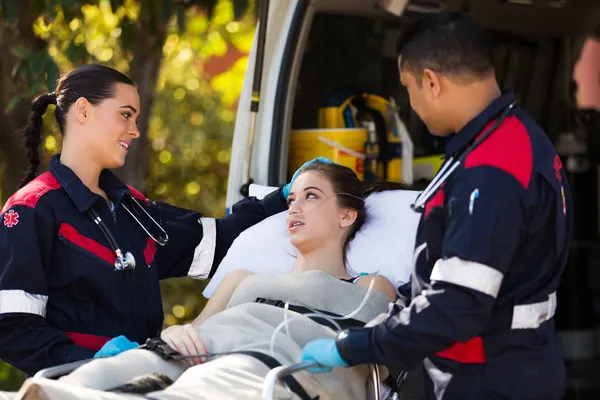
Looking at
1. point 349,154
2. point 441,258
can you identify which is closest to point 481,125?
point 441,258

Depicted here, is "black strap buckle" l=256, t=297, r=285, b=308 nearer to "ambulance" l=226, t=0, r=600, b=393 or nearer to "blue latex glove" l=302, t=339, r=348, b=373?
"blue latex glove" l=302, t=339, r=348, b=373

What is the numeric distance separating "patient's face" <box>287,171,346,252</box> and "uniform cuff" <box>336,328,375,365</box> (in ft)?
3.83

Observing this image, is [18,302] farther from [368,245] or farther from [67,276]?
[368,245]

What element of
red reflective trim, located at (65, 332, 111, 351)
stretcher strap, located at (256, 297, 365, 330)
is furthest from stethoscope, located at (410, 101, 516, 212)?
red reflective trim, located at (65, 332, 111, 351)

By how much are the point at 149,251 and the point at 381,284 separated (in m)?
0.83

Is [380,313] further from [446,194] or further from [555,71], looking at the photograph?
[555,71]

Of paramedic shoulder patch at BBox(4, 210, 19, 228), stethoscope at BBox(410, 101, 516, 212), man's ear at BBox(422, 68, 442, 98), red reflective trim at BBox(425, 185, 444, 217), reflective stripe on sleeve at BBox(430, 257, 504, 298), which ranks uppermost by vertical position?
man's ear at BBox(422, 68, 442, 98)

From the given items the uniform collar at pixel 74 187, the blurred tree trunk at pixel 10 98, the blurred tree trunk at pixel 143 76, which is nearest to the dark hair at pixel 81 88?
the uniform collar at pixel 74 187

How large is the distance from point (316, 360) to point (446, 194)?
0.56 metres

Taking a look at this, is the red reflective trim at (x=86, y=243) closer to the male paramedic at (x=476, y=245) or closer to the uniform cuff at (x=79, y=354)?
the uniform cuff at (x=79, y=354)

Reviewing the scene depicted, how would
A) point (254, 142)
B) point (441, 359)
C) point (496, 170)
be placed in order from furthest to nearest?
point (254, 142)
point (441, 359)
point (496, 170)

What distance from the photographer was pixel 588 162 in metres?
5.44

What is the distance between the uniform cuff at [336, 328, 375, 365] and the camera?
8.55 ft

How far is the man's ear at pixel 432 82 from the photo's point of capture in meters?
2.62
